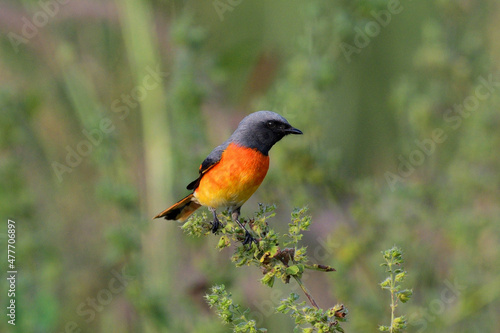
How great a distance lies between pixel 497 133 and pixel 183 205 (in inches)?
89.3

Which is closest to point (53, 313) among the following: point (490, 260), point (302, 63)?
point (302, 63)

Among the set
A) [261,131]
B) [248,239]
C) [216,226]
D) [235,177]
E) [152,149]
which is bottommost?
[248,239]

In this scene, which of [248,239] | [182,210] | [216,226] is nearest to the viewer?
[248,239]

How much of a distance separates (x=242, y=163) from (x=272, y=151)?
3.92 ft

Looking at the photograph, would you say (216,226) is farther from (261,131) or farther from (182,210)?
(182,210)

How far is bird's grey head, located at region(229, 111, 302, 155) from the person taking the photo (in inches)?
132

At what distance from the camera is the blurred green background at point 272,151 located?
4.25m

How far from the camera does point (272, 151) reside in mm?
4520

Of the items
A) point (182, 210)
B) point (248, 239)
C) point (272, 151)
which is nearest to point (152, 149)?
point (272, 151)

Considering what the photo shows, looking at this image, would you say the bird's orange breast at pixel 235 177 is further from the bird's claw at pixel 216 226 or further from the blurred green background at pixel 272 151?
the blurred green background at pixel 272 151

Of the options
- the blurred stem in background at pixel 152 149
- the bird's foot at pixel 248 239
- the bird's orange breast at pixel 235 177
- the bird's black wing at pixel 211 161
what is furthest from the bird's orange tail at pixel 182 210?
the bird's foot at pixel 248 239

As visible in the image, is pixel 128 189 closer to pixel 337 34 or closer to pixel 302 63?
pixel 302 63

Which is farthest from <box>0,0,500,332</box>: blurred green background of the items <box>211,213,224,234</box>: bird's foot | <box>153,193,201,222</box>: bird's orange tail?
<box>211,213,224,234</box>: bird's foot

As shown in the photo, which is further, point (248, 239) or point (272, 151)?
point (272, 151)
